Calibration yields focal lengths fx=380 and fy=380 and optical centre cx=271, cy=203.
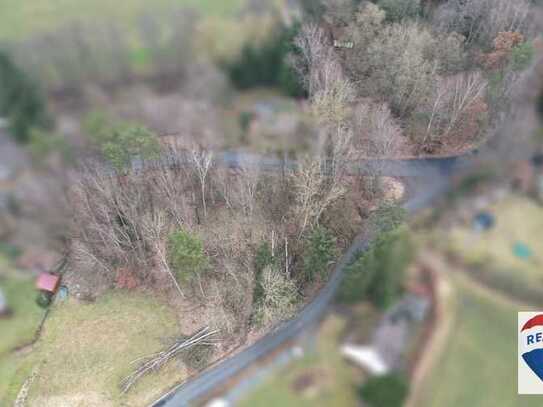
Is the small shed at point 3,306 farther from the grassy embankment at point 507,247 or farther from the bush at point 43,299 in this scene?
the grassy embankment at point 507,247

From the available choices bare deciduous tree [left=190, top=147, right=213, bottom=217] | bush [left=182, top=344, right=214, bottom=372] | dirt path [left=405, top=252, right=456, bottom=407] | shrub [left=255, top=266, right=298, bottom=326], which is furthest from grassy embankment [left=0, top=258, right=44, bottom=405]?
dirt path [left=405, top=252, right=456, bottom=407]

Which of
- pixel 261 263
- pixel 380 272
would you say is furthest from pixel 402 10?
pixel 380 272

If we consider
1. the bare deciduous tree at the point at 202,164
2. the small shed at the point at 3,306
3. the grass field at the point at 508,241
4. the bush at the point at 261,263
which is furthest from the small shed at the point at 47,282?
the grass field at the point at 508,241

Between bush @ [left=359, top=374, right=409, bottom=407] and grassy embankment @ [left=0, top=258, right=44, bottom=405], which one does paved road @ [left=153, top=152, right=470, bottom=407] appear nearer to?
bush @ [left=359, top=374, right=409, bottom=407]

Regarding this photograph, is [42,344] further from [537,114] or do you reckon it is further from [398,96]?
[537,114]

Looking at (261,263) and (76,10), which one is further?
(76,10)

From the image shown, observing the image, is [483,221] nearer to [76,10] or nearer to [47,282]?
[47,282]
